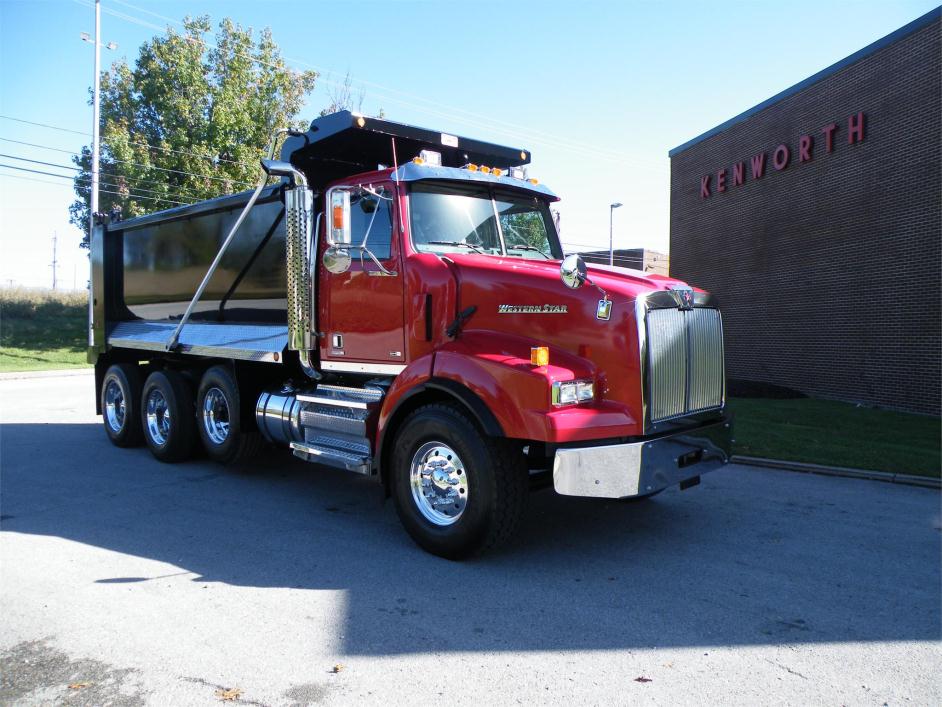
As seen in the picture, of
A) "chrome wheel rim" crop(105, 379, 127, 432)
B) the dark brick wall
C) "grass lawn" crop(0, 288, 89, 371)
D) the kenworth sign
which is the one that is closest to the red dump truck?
"chrome wheel rim" crop(105, 379, 127, 432)

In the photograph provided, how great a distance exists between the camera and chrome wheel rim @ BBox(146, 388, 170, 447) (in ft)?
28.3

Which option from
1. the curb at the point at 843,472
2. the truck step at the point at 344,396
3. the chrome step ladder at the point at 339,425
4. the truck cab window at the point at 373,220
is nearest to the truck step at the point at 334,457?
the chrome step ladder at the point at 339,425

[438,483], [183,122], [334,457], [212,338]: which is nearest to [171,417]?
[212,338]

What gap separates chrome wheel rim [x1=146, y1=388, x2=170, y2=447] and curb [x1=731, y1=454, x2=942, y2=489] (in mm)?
6804

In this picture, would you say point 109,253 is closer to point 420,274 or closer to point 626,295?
point 420,274

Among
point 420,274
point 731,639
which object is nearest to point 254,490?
point 420,274

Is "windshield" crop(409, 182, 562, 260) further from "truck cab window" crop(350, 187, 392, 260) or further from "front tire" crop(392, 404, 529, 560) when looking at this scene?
"front tire" crop(392, 404, 529, 560)

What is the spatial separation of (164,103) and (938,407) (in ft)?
85.8

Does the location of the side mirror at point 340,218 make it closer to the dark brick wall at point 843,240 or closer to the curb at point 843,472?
the curb at point 843,472

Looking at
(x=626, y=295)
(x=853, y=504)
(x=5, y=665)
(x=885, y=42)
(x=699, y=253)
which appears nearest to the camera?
(x=5, y=665)

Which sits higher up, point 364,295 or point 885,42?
point 885,42

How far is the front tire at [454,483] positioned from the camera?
4727 millimetres

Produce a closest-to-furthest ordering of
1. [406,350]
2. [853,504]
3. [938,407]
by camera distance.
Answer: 1. [406,350]
2. [853,504]
3. [938,407]

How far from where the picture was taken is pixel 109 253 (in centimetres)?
988
